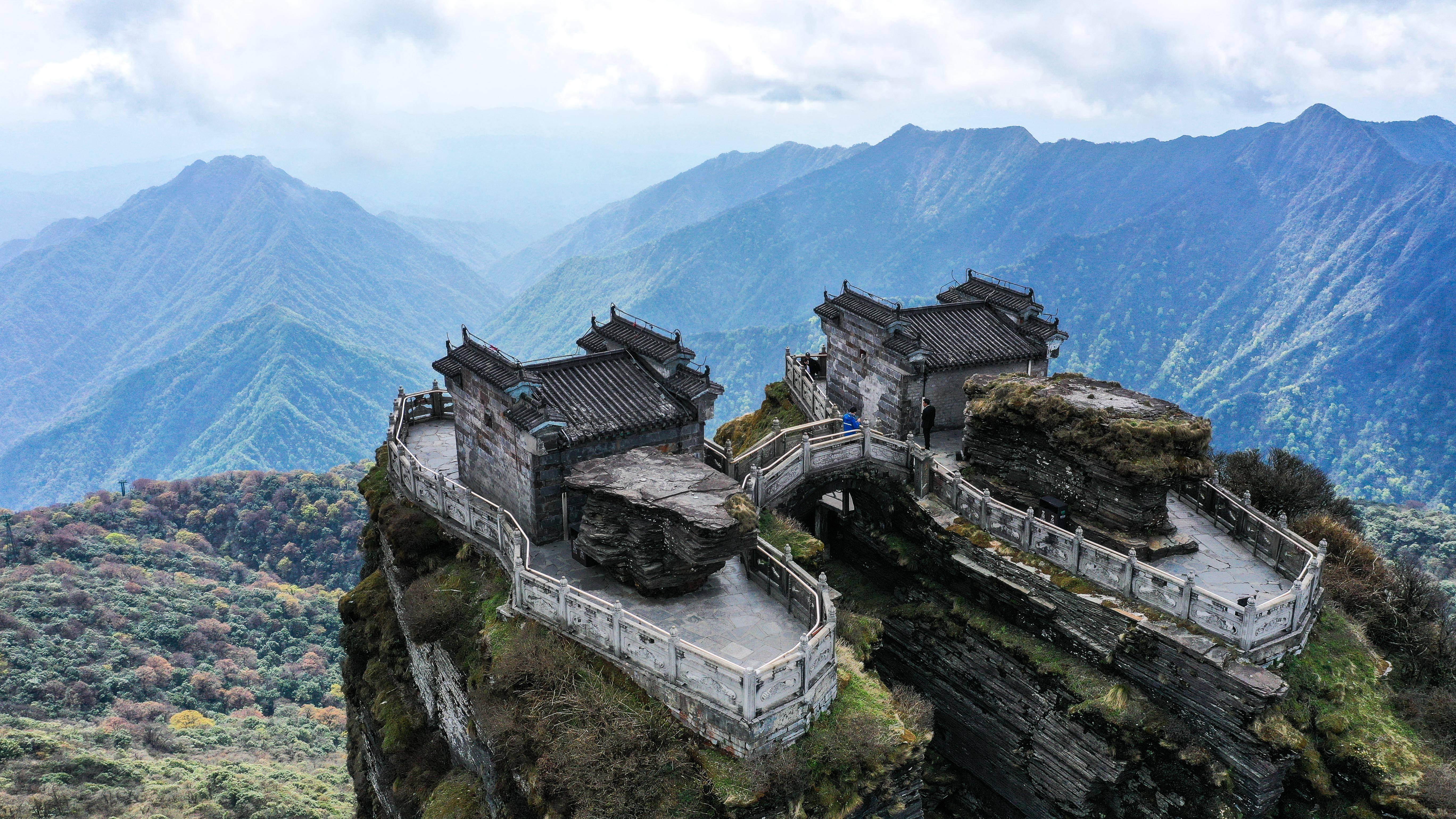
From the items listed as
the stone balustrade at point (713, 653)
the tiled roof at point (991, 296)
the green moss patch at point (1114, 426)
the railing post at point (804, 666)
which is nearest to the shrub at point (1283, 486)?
the green moss patch at point (1114, 426)

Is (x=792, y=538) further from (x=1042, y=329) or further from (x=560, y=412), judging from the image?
(x=1042, y=329)

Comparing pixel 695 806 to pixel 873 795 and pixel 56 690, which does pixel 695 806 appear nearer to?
pixel 873 795

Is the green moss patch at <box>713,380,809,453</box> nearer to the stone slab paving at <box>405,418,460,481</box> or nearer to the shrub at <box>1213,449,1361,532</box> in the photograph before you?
the stone slab paving at <box>405,418,460,481</box>

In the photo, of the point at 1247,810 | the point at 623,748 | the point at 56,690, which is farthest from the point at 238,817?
the point at 1247,810

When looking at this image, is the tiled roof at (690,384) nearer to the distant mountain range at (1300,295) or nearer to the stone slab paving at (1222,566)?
the stone slab paving at (1222,566)

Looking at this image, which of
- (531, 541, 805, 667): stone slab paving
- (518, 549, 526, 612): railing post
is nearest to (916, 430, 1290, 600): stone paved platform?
(531, 541, 805, 667): stone slab paving
